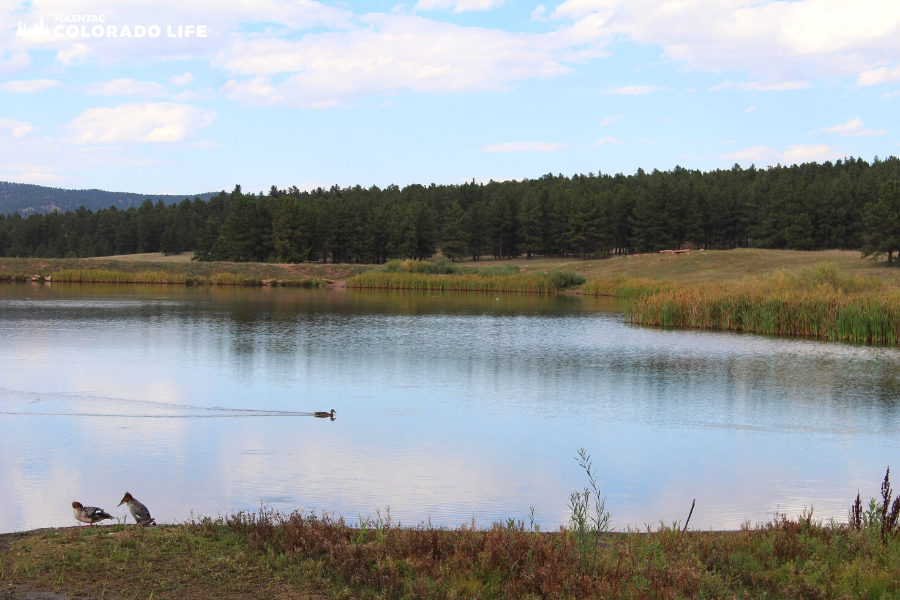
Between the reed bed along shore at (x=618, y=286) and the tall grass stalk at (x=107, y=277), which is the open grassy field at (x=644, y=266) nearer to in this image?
the tall grass stalk at (x=107, y=277)

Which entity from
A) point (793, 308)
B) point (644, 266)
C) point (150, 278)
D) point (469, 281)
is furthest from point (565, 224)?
point (793, 308)

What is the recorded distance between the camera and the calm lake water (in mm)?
10039

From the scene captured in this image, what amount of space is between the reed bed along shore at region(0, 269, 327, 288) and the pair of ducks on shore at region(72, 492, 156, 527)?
62.0 m

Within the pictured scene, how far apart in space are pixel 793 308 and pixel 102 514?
29795 mm

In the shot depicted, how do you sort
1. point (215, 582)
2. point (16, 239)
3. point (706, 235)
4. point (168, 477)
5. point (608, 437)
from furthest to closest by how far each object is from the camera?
point (16, 239)
point (706, 235)
point (608, 437)
point (168, 477)
point (215, 582)

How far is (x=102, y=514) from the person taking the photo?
8.00m

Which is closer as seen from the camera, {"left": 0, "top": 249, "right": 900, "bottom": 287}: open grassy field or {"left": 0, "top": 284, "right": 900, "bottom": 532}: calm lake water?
{"left": 0, "top": 284, "right": 900, "bottom": 532}: calm lake water

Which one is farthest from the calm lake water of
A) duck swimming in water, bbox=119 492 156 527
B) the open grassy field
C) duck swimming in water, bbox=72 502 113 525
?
the open grassy field

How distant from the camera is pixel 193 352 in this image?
23188 mm

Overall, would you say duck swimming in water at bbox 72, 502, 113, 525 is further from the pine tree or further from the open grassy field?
the pine tree

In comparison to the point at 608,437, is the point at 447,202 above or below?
above

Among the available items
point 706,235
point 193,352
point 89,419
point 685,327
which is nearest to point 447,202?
point 706,235

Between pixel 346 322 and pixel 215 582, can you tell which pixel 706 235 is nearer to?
pixel 346 322

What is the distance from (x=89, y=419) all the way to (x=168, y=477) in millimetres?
4414
